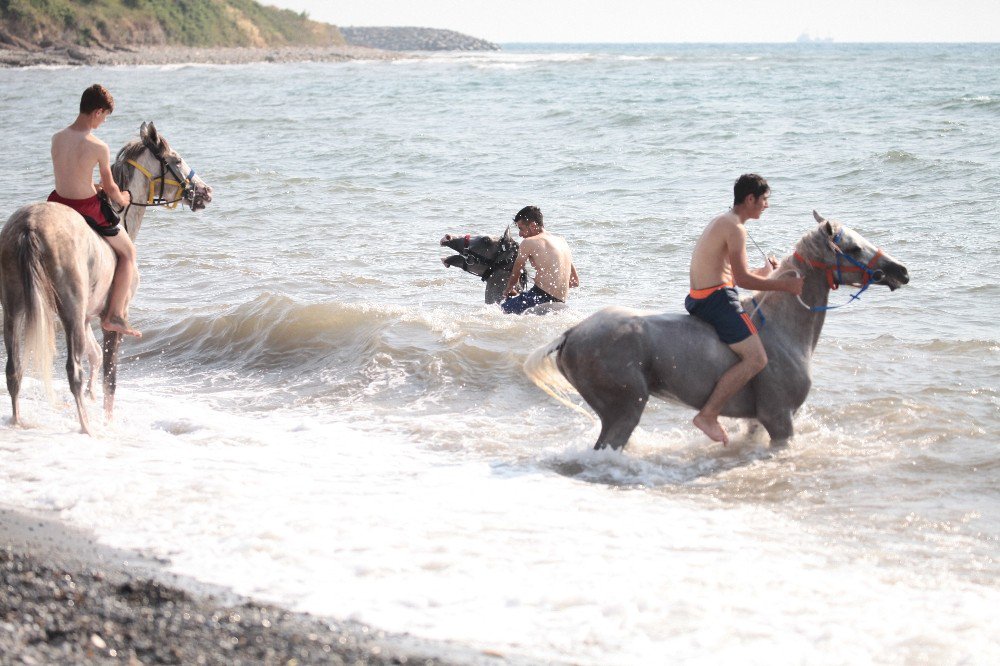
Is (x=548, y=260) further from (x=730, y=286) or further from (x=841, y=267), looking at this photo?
(x=841, y=267)

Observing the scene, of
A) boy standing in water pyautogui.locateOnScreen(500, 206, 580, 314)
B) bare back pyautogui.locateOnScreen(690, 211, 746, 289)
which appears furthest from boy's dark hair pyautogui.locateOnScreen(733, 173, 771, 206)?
boy standing in water pyautogui.locateOnScreen(500, 206, 580, 314)

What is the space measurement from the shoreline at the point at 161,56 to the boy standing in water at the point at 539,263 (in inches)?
2427

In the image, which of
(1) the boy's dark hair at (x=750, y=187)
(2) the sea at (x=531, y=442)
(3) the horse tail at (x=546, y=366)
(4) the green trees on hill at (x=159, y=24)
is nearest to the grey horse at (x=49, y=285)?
(2) the sea at (x=531, y=442)

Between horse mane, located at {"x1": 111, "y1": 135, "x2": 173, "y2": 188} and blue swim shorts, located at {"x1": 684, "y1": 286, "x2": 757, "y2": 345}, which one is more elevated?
horse mane, located at {"x1": 111, "y1": 135, "x2": 173, "y2": 188}

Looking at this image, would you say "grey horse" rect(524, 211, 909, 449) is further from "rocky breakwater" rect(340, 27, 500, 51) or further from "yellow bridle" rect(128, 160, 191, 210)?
"rocky breakwater" rect(340, 27, 500, 51)

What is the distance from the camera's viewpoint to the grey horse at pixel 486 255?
430 inches

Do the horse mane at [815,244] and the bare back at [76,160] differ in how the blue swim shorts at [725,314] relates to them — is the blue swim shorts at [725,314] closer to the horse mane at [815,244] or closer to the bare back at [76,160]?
the horse mane at [815,244]

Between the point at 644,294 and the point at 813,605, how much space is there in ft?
27.3

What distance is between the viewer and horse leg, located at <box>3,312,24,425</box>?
24.5ft

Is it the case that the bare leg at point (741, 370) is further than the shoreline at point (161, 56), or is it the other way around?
the shoreline at point (161, 56)

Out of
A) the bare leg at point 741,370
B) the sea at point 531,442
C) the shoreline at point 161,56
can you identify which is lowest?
the sea at point 531,442

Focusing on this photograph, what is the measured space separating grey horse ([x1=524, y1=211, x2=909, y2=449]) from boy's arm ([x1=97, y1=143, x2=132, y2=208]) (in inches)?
129

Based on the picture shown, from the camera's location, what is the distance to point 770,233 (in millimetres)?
16375

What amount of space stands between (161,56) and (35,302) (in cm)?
7817
